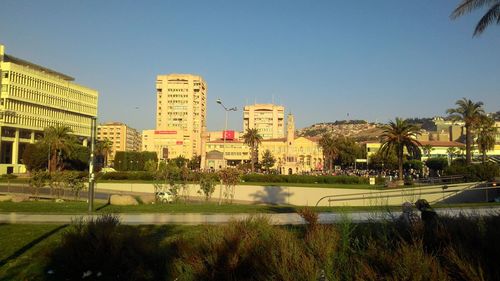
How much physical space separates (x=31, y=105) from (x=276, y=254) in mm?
105112

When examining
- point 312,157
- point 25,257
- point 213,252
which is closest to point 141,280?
point 213,252

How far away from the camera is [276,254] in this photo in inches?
218

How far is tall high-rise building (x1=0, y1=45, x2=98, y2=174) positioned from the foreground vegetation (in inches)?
3211

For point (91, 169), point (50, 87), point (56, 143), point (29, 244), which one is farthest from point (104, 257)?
point (50, 87)

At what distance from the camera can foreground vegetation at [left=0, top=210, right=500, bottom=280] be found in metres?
4.41

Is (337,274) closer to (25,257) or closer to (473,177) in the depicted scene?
(25,257)

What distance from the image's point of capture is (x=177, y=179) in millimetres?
37344

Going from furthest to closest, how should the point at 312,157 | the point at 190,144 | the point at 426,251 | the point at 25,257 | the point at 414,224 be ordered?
the point at 190,144 < the point at 312,157 < the point at 25,257 < the point at 414,224 < the point at 426,251

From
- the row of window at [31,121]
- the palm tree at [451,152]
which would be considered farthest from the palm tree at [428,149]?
the row of window at [31,121]

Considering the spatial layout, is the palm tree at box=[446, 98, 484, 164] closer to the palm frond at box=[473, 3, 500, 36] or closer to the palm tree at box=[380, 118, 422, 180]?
the palm tree at box=[380, 118, 422, 180]

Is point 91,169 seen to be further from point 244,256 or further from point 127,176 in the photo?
point 127,176

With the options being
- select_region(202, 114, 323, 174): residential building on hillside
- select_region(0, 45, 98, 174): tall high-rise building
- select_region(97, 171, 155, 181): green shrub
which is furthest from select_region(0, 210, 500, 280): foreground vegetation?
select_region(202, 114, 323, 174): residential building on hillside

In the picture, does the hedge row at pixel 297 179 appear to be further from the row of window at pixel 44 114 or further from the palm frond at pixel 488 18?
the row of window at pixel 44 114

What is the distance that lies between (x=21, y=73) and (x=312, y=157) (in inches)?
3770
